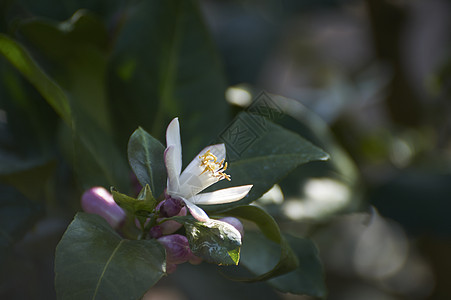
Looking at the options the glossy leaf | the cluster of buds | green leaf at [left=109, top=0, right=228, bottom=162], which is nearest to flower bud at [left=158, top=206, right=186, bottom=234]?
the cluster of buds

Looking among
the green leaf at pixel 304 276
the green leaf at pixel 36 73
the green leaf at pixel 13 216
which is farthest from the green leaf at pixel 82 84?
the green leaf at pixel 304 276

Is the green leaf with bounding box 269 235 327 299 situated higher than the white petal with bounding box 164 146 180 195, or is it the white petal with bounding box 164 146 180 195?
the white petal with bounding box 164 146 180 195

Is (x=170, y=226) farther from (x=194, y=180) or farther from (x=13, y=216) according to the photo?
(x=13, y=216)

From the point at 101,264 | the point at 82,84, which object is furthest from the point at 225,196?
the point at 82,84

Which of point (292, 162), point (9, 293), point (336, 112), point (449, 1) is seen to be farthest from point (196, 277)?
point (449, 1)

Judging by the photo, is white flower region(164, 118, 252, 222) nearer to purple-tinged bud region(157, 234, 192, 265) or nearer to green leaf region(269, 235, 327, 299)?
purple-tinged bud region(157, 234, 192, 265)

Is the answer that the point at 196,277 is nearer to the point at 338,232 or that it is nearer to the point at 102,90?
the point at 102,90
